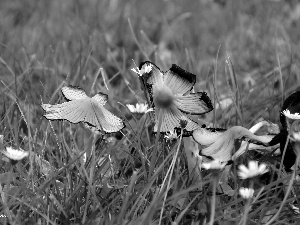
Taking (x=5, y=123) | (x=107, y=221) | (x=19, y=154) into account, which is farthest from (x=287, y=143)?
(x=5, y=123)

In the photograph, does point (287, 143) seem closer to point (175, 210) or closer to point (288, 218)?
point (288, 218)

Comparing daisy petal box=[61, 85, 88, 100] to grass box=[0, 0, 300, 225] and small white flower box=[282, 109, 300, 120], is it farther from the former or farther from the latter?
small white flower box=[282, 109, 300, 120]

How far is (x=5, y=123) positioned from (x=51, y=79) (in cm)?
55

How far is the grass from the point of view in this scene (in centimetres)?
153

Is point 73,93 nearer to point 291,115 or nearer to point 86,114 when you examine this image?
point 86,114

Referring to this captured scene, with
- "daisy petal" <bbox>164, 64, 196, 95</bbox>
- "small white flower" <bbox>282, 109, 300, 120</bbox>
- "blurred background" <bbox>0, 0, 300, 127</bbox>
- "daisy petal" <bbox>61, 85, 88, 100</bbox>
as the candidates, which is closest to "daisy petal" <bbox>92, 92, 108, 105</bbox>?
"daisy petal" <bbox>61, 85, 88, 100</bbox>

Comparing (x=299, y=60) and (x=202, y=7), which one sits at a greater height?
(x=202, y=7)

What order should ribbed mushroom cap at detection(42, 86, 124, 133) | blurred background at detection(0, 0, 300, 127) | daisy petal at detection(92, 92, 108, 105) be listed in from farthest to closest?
1. blurred background at detection(0, 0, 300, 127)
2. daisy petal at detection(92, 92, 108, 105)
3. ribbed mushroom cap at detection(42, 86, 124, 133)

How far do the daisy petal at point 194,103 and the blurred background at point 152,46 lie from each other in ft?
0.98

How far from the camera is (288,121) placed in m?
1.71

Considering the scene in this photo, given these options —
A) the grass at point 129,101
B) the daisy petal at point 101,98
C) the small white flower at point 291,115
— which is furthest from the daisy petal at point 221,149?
the daisy petal at point 101,98

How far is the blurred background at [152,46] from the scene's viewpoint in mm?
2387

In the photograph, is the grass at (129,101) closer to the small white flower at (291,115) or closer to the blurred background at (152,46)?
the blurred background at (152,46)

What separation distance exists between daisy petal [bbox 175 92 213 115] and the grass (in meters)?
0.09
